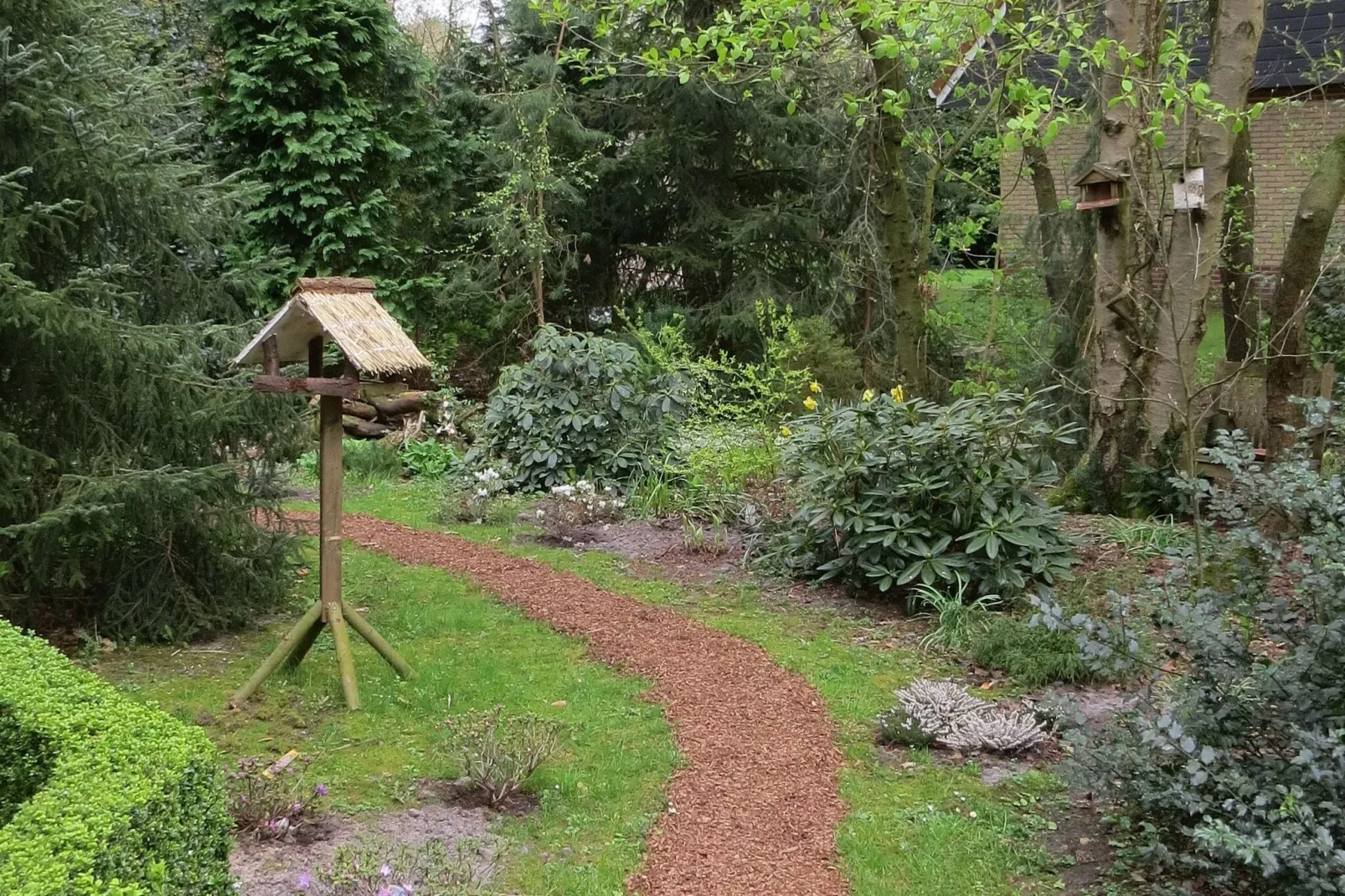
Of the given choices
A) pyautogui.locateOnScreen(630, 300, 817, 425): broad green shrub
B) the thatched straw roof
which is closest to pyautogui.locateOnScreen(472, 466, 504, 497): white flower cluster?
pyautogui.locateOnScreen(630, 300, 817, 425): broad green shrub

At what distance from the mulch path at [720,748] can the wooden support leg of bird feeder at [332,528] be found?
149cm

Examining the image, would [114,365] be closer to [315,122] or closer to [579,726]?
[579,726]

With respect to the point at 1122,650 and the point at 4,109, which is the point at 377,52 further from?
the point at 1122,650

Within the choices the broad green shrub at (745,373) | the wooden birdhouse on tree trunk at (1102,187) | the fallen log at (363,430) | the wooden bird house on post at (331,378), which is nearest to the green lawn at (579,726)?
the wooden bird house on post at (331,378)

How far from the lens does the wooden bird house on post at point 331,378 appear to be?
4.58 m

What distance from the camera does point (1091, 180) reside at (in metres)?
7.32

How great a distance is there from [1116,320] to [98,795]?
7.04 metres

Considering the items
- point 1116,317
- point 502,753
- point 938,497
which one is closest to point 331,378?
point 502,753

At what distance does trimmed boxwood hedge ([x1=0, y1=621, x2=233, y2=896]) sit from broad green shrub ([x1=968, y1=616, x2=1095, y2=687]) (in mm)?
3839

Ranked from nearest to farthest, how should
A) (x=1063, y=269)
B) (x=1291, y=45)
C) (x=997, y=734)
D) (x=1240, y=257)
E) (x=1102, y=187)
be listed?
(x=997, y=734) → (x=1102, y=187) → (x=1240, y=257) → (x=1063, y=269) → (x=1291, y=45)

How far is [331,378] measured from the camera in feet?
16.0

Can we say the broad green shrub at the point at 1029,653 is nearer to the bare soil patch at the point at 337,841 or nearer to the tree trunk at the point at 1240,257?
the bare soil patch at the point at 337,841

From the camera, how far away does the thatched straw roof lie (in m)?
4.52

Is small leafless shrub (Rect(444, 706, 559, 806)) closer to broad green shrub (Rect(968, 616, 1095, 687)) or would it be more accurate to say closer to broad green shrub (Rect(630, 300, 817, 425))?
broad green shrub (Rect(968, 616, 1095, 687))
